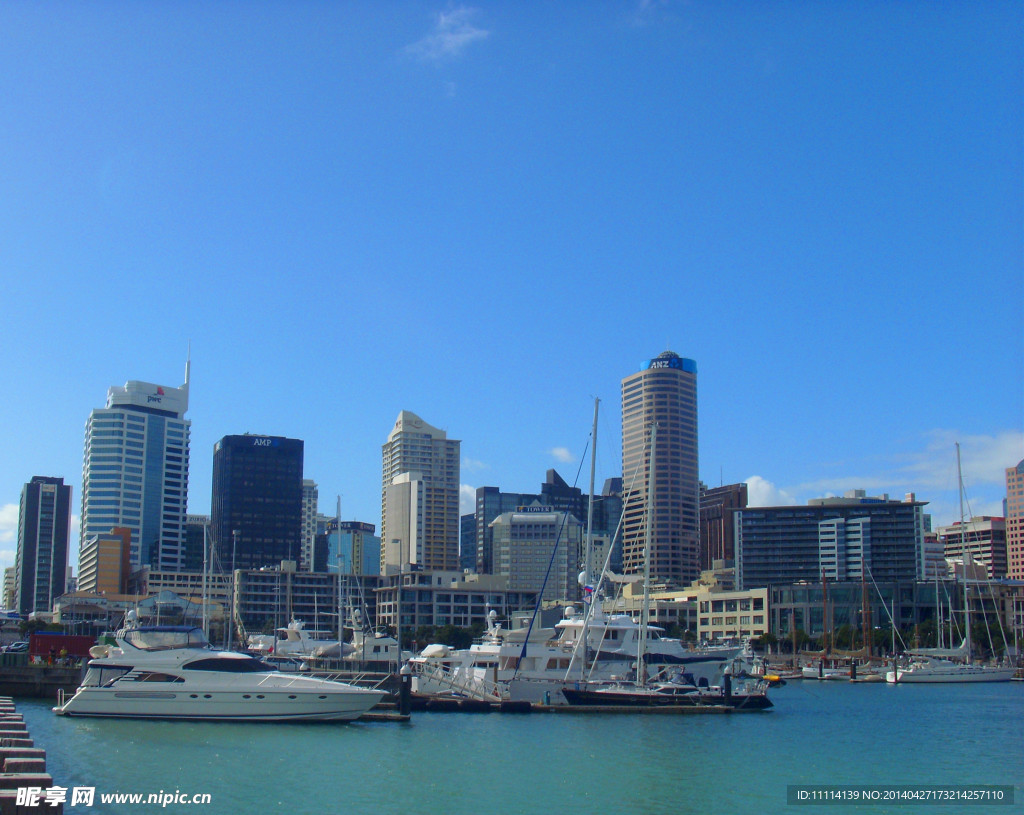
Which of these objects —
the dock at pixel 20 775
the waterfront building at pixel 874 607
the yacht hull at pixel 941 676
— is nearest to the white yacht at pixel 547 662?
the dock at pixel 20 775

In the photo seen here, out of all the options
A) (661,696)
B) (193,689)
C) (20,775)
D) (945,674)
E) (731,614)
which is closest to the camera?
(20,775)

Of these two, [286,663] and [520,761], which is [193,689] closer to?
[520,761]

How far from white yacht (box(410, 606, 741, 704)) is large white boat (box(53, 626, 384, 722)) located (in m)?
14.7

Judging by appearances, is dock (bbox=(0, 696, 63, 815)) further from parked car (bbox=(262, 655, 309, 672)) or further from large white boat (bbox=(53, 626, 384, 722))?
parked car (bbox=(262, 655, 309, 672))

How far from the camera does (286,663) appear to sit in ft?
256

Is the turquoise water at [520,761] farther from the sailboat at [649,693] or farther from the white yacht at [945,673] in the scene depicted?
the white yacht at [945,673]

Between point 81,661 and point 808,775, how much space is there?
49.6 meters

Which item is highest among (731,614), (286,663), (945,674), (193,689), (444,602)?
(193,689)

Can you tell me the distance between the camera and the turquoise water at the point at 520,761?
3500 cm

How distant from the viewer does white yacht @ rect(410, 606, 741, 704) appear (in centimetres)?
6669

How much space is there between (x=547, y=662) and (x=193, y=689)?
2464cm

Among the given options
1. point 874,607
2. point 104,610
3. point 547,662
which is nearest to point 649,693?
point 547,662

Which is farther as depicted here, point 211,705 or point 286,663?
point 286,663

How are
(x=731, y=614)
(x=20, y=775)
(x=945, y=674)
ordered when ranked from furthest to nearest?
(x=731, y=614) < (x=945, y=674) < (x=20, y=775)
